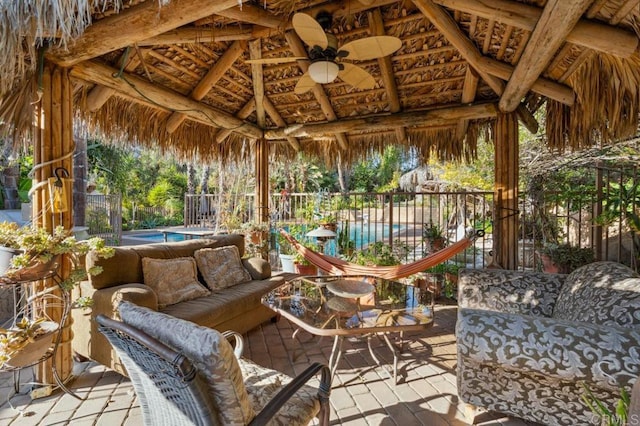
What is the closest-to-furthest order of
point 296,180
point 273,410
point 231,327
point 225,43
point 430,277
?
point 273,410
point 231,327
point 225,43
point 430,277
point 296,180

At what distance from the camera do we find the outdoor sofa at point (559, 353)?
1.30m

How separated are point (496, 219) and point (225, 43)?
318cm

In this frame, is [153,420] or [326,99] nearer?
[153,420]

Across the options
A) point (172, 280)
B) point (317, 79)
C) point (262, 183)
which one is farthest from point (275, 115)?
point (172, 280)

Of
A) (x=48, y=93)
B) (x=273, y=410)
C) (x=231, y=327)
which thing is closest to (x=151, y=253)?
(x=231, y=327)

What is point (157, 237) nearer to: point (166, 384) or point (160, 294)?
point (160, 294)

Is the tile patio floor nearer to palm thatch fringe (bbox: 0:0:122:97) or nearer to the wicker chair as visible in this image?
the wicker chair

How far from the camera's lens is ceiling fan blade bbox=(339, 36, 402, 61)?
212 centimetres

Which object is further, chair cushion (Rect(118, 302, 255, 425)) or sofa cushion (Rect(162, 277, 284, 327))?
sofa cushion (Rect(162, 277, 284, 327))

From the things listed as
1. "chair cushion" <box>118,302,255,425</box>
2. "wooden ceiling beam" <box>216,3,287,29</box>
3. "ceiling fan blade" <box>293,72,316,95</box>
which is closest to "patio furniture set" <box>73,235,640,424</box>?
"chair cushion" <box>118,302,255,425</box>

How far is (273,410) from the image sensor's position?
3.28 feet

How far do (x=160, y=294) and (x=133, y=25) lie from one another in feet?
5.47

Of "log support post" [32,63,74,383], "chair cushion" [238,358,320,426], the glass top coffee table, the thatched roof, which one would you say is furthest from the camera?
"log support post" [32,63,74,383]

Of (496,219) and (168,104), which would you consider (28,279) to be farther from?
(496,219)
